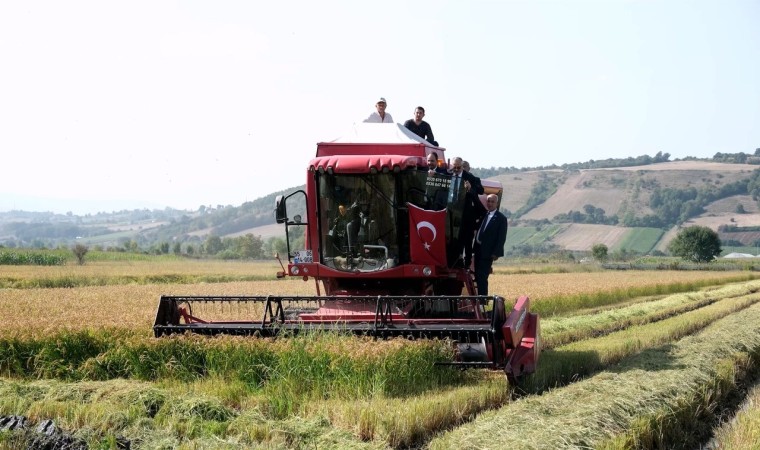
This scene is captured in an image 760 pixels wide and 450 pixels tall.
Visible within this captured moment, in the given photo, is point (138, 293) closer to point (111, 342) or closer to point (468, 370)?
point (111, 342)

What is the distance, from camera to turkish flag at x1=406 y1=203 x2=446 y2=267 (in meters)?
10.6

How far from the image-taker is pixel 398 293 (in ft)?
36.4

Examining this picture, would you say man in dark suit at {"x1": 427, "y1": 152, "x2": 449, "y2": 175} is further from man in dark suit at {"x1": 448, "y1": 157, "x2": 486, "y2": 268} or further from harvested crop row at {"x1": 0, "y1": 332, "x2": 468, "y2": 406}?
harvested crop row at {"x1": 0, "y1": 332, "x2": 468, "y2": 406}

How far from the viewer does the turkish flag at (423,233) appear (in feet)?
34.9

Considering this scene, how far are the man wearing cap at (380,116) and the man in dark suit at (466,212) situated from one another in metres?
1.64

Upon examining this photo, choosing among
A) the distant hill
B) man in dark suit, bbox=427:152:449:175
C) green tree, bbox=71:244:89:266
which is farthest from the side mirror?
the distant hill

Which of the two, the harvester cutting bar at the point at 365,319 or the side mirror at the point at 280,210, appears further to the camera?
the side mirror at the point at 280,210

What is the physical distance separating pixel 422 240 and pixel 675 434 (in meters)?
4.11

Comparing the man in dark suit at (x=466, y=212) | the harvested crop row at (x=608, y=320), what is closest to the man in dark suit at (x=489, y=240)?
the man in dark suit at (x=466, y=212)

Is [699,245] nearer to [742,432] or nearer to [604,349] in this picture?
[604,349]

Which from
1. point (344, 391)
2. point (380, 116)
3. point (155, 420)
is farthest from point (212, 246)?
point (155, 420)

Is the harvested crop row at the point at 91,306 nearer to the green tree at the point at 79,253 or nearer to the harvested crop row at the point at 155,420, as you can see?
the harvested crop row at the point at 155,420

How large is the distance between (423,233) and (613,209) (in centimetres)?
12638

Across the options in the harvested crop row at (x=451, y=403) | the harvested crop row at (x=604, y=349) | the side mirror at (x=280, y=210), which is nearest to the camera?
the harvested crop row at (x=451, y=403)
